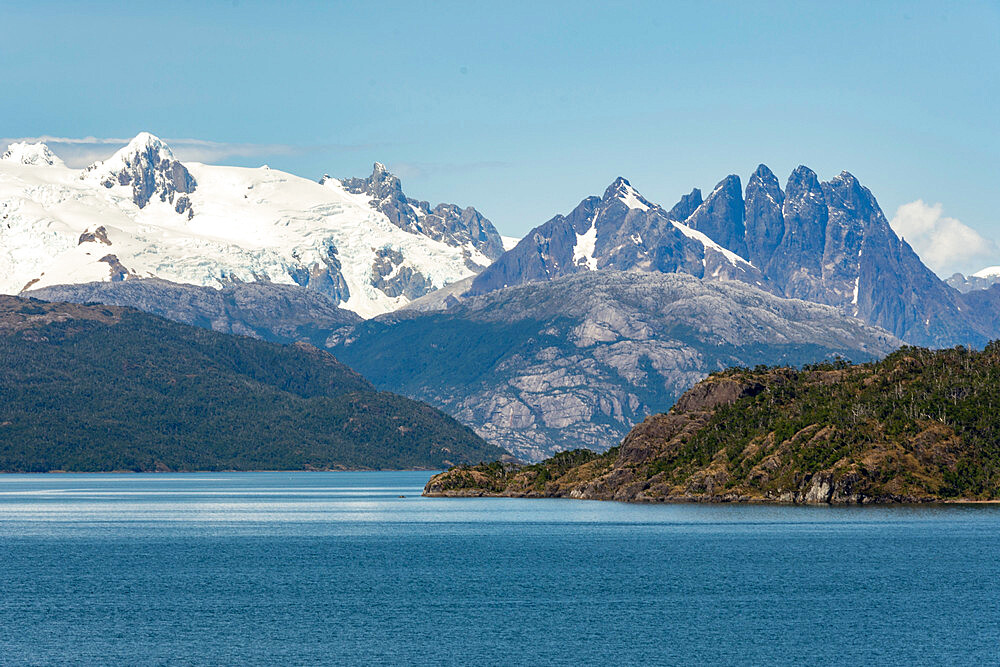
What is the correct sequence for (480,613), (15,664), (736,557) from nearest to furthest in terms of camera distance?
(15,664) → (480,613) → (736,557)

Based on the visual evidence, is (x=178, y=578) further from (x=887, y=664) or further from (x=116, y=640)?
(x=887, y=664)

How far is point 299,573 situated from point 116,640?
54707mm

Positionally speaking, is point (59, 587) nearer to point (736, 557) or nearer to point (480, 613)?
point (480, 613)

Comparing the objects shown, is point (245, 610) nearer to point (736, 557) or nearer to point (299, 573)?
point (299, 573)

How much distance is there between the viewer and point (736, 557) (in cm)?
18688

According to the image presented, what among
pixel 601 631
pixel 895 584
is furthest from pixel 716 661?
pixel 895 584

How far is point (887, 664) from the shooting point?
109 meters

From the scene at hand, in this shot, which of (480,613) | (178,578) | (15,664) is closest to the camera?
(15,664)

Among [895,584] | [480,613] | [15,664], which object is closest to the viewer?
[15,664]

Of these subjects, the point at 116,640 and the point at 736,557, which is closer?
the point at 116,640

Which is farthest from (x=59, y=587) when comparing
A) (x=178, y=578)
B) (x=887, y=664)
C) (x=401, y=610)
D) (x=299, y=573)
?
(x=887, y=664)

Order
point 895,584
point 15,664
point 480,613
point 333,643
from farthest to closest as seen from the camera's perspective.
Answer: point 895,584 < point 480,613 < point 333,643 < point 15,664

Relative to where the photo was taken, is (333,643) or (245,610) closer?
(333,643)

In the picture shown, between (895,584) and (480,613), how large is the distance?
52.8 m
